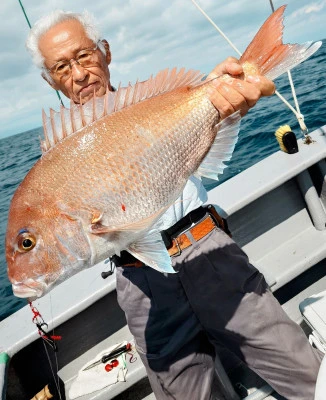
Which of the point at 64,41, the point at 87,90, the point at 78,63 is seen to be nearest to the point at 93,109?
the point at 87,90

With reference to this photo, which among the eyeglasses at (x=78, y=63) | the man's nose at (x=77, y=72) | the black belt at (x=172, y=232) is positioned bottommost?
the black belt at (x=172, y=232)

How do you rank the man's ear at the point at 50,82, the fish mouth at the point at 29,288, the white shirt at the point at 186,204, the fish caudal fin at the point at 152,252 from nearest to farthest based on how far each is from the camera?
the fish mouth at the point at 29,288 → the fish caudal fin at the point at 152,252 → the white shirt at the point at 186,204 → the man's ear at the point at 50,82

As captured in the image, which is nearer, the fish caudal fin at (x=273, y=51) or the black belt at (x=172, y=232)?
the fish caudal fin at (x=273, y=51)

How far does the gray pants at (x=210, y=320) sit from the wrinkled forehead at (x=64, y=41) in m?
1.57

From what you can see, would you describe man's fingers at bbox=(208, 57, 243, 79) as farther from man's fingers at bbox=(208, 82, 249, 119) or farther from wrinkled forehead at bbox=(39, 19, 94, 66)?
wrinkled forehead at bbox=(39, 19, 94, 66)

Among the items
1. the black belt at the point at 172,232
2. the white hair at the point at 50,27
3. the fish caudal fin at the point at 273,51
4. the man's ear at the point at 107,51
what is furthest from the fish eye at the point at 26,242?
the man's ear at the point at 107,51

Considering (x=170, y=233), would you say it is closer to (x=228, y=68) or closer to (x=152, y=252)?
(x=152, y=252)

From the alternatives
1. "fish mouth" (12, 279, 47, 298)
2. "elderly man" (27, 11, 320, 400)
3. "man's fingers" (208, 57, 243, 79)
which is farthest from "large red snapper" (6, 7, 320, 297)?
"elderly man" (27, 11, 320, 400)

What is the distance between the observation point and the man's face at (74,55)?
7.86ft

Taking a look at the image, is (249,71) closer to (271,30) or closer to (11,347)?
(271,30)

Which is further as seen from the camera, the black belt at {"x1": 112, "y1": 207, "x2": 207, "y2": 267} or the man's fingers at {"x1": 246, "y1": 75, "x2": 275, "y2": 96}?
the black belt at {"x1": 112, "y1": 207, "x2": 207, "y2": 267}

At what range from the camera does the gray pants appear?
2201 millimetres

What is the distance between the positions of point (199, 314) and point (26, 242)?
126cm

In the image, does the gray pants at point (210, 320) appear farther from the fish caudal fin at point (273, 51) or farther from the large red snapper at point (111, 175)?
the fish caudal fin at point (273, 51)
